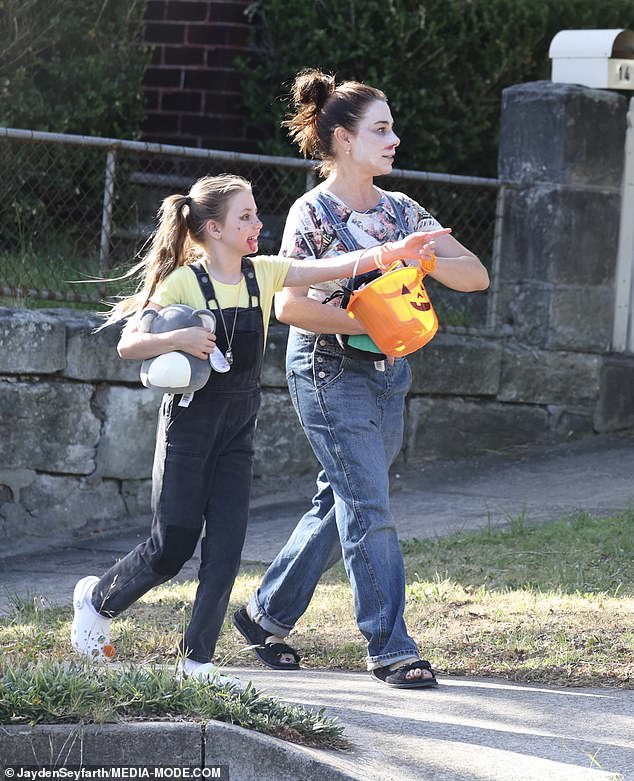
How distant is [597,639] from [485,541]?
4.48 feet

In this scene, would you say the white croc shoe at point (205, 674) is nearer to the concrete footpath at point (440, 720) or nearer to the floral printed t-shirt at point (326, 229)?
the concrete footpath at point (440, 720)

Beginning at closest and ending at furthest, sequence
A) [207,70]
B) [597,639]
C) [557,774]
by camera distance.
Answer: [557,774] → [597,639] → [207,70]

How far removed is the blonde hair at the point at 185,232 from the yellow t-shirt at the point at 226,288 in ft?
0.26

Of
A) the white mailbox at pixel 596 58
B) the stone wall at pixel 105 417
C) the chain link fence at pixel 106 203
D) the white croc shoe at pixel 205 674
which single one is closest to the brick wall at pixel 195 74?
the chain link fence at pixel 106 203

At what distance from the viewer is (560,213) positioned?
748cm

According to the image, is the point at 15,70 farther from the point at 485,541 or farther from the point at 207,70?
the point at 485,541

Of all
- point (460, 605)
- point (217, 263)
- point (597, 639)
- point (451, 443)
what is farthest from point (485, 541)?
point (217, 263)

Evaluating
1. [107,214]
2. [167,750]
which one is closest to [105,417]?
[107,214]

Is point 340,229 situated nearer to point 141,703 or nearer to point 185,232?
point 185,232

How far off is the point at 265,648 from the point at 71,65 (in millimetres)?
4836

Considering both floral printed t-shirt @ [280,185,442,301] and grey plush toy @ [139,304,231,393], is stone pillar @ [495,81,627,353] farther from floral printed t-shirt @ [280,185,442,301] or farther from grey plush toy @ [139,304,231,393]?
grey plush toy @ [139,304,231,393]

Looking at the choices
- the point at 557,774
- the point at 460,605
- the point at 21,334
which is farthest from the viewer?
the point at 21,334

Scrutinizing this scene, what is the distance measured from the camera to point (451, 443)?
750 centimetres

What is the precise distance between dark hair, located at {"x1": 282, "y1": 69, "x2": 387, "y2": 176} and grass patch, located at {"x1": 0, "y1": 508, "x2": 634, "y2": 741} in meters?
1.62
